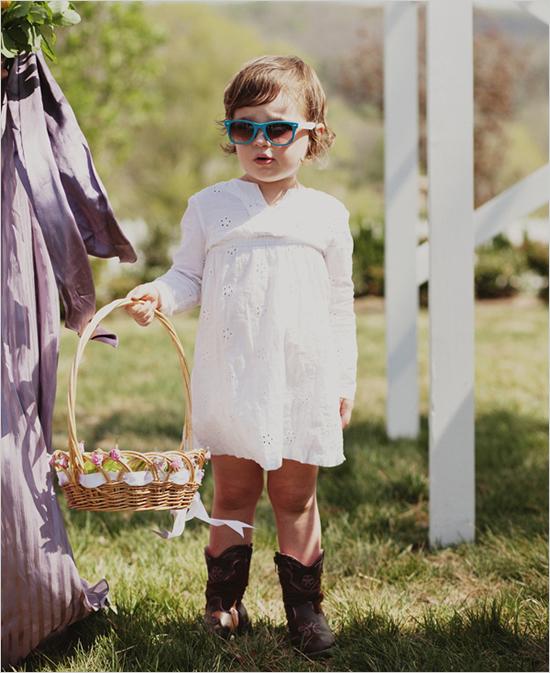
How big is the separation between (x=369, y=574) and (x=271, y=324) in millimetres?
1076

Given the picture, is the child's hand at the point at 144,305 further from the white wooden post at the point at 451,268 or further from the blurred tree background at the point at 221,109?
the white wooden post at the point at 451,268

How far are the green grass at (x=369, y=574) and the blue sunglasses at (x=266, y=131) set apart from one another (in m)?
1.27

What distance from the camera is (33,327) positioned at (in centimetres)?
225

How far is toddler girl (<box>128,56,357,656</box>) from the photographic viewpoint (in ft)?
7.91

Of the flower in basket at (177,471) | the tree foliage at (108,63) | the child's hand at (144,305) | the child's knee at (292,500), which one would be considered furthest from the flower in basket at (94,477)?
the tree foliage at (108,63)

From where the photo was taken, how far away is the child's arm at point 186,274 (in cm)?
247

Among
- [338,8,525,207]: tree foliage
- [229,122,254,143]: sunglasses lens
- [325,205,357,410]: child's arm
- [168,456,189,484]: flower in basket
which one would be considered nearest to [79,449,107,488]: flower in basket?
[168,456,189,484]: flower in basket

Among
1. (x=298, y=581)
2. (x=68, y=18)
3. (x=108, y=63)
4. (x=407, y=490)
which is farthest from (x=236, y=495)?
(x=108, y=63)

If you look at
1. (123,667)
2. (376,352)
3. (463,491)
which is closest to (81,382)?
(376,352)

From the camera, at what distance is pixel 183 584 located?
2.90 metres

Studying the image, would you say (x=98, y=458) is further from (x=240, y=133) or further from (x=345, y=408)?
(x=240, y=133)

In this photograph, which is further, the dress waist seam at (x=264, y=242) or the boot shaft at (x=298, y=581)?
the boot shaft at (x=298, y=581)

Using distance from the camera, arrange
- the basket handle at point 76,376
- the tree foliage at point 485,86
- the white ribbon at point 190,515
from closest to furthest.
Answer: the basket handle at point 76,376 → the white ribbon at point 190,515 → the tree foliage at point 485,86

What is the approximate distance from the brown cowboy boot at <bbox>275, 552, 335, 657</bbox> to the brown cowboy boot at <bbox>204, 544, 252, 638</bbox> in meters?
0.10
